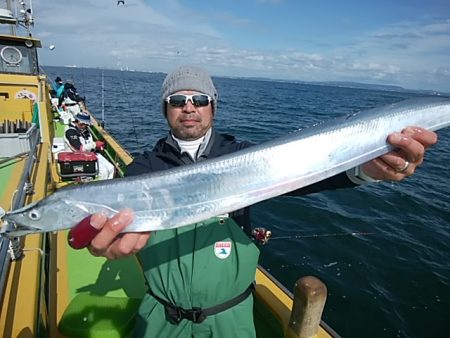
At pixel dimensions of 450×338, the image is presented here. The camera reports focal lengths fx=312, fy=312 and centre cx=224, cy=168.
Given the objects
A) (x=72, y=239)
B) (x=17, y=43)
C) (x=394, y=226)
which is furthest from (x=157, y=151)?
(x=17, y=43)

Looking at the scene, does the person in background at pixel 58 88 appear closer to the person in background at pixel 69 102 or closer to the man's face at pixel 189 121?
the person in background at pixel 69 102

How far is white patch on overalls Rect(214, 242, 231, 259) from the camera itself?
2.66 m

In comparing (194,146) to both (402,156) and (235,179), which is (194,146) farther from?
(402,156)

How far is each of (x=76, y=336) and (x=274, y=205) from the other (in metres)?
8.22

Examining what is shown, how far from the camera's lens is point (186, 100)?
10.2ft

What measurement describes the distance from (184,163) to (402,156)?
6.25ft

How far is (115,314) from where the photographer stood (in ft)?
11.1

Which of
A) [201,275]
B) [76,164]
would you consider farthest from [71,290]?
[76,164]

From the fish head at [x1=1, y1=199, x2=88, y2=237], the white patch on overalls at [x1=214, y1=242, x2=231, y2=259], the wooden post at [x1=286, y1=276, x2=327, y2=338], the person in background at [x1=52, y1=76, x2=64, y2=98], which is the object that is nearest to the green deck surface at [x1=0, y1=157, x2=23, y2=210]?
the fish head at [x1=1, y1=199, x2=88, y2=237]

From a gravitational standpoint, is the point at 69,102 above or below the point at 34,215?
below

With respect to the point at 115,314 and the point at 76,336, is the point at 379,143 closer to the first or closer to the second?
the point at 115,314

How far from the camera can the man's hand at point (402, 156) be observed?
2.42 meters

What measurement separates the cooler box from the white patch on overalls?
5.47 meters

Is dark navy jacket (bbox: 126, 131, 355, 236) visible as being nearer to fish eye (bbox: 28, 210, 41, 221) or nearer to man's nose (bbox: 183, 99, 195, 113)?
man's nose (bbox: 183, 99, 195, 113)
